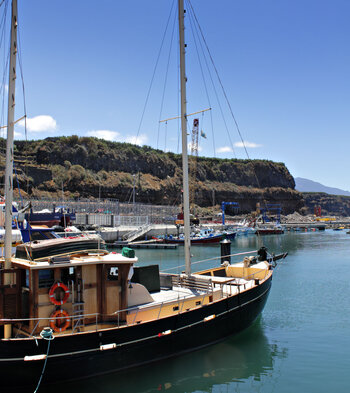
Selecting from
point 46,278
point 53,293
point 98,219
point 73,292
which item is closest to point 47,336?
point 53,293

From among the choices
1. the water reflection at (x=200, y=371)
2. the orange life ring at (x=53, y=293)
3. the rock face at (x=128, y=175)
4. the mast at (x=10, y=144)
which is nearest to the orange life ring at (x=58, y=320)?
the orange life ring at (x=53, y=293)

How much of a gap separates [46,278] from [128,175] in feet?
357

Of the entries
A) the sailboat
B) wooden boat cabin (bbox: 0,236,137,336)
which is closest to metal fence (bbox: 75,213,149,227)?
the sailboat

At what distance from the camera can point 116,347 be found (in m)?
11.3

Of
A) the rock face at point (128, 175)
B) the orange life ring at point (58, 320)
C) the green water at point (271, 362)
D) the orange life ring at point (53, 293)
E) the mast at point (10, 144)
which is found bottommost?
the green water at point (271, 362)

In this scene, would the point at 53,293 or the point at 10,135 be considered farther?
the point at 10,135

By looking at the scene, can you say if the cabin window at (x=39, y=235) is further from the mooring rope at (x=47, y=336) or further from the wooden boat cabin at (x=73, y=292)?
the mooring rope at (x=47, y=336)

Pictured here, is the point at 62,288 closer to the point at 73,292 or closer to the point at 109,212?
the point at 73,292

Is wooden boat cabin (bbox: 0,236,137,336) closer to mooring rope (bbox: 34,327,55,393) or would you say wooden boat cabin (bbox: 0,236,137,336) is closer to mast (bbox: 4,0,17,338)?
mooring rope (bbox: 34,327,55,393)

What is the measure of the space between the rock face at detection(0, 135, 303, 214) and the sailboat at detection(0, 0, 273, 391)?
259 ft

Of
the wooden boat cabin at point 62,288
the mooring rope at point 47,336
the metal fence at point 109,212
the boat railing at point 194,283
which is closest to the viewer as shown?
the mooring rope at point 47,336

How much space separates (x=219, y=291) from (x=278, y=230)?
273ft

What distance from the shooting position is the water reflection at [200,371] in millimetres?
11312

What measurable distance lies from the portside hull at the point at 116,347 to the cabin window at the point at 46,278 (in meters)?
1.49
